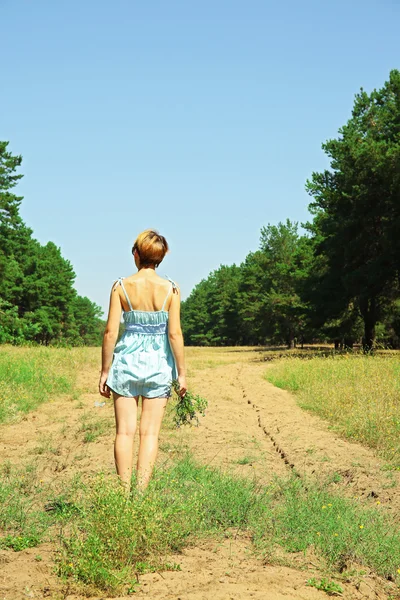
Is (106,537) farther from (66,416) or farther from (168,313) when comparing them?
(66,416)

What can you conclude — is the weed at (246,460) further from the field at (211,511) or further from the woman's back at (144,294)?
the woman's back at (144,294)

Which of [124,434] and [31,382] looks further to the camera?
[31,382]

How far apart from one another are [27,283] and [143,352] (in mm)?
61342

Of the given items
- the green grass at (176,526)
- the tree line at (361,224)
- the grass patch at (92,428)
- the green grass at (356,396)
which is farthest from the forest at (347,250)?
the green grass at (176,526)

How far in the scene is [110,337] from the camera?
5445mm

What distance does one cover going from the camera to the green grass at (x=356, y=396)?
32.4 feet

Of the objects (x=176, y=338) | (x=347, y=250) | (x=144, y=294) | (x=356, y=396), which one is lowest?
(x=356, y=396)

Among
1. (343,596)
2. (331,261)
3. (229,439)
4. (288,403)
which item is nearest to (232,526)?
(343,596)

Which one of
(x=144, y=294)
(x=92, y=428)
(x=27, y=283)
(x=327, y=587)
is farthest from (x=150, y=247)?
(x=27, y=283)

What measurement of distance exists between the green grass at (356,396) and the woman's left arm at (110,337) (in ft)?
15.3

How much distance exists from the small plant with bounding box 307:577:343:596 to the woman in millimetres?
1656

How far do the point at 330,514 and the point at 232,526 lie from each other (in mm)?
893

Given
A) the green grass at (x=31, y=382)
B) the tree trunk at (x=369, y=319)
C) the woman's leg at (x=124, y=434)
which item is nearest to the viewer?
the woman's leg at (x=124, y=434)

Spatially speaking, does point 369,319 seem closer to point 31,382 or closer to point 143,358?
point 31,382
